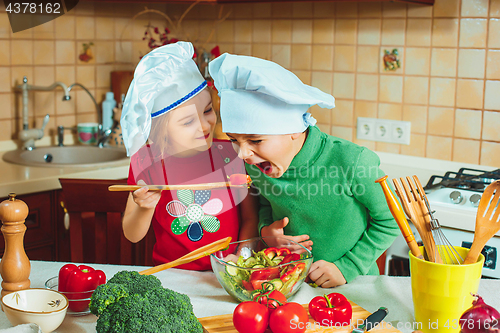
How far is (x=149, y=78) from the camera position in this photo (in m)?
0.96

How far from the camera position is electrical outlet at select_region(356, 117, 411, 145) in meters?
1.89

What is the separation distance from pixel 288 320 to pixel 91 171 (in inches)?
49.7

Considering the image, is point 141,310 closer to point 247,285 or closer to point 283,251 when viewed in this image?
point 247,285

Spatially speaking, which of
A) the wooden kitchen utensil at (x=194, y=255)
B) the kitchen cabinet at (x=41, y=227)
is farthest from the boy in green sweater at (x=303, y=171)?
the kitchen cabinet at (x=41, y=227)

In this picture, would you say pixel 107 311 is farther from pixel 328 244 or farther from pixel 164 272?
pixel 328 244

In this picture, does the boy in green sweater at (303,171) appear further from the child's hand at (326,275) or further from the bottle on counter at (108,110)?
the bottle on counter at (108,110)

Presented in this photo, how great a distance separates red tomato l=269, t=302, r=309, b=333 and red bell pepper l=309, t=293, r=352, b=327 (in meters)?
0.04

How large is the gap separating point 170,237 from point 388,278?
1.74 feet

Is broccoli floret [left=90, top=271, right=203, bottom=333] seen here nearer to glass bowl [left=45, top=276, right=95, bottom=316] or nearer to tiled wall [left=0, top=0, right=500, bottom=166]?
glass bowl [left=45, top=276, right=95, bottom=316]

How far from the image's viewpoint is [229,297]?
2.87ft

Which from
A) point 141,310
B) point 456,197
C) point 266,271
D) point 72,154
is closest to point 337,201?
point 266,271

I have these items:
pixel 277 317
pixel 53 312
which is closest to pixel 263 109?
pixel 277 317

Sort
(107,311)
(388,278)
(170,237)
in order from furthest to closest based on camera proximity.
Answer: (170,237) < (388,278) < (107,311)

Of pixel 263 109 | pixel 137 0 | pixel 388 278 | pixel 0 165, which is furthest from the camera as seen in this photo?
pixel 137 0
